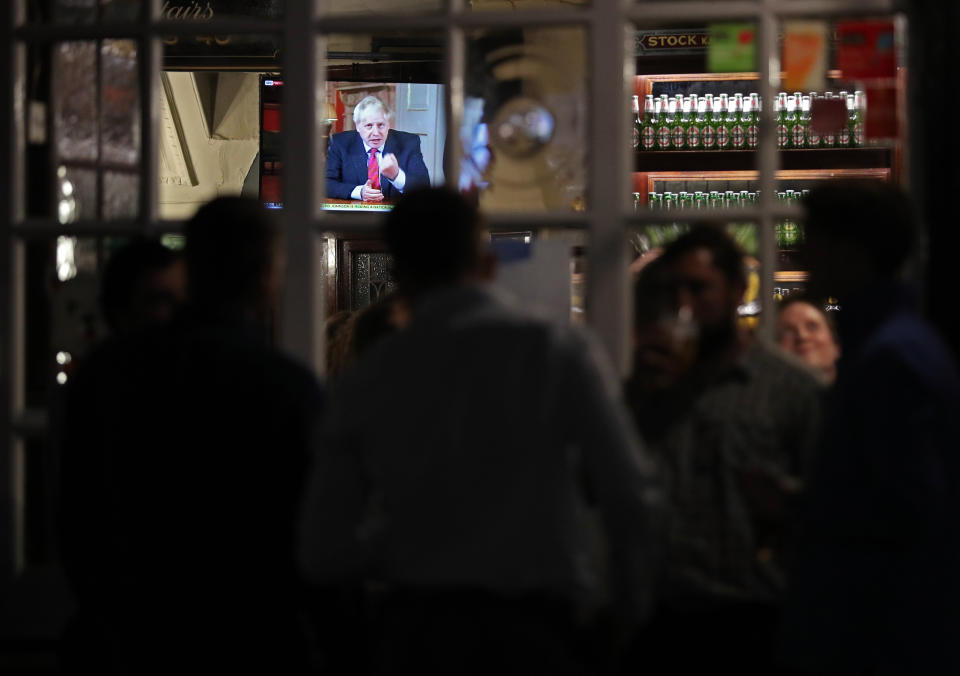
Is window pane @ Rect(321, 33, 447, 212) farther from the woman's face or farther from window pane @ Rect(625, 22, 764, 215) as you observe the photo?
the woman's face

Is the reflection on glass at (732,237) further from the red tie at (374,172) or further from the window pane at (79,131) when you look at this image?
the red tie at (374,172)

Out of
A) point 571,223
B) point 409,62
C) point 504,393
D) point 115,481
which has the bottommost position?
point 115,481

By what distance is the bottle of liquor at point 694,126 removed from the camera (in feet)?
19.5

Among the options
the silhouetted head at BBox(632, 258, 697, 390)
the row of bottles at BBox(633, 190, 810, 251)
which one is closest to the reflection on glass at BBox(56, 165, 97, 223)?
the silhouetted head at BBox(632, 258, 697, 390)

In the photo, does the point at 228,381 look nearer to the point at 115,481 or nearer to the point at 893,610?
the point at 115,481

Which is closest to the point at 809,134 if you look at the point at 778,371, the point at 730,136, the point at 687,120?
the point at 730,136

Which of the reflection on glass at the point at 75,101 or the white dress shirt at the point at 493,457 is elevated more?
the reflection on glass at the point at 75,101

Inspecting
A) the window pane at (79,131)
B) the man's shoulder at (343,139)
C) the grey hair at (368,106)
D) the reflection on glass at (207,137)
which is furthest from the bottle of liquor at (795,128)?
the window pane at (79,131)

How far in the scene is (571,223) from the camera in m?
2.66

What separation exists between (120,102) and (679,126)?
3709 mm

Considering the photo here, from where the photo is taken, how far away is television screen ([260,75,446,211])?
6.48m

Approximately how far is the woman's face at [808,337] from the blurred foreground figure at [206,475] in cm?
203

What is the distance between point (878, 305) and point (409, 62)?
16.0 feet

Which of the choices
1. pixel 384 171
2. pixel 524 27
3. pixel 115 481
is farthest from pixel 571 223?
pixel 384 171
